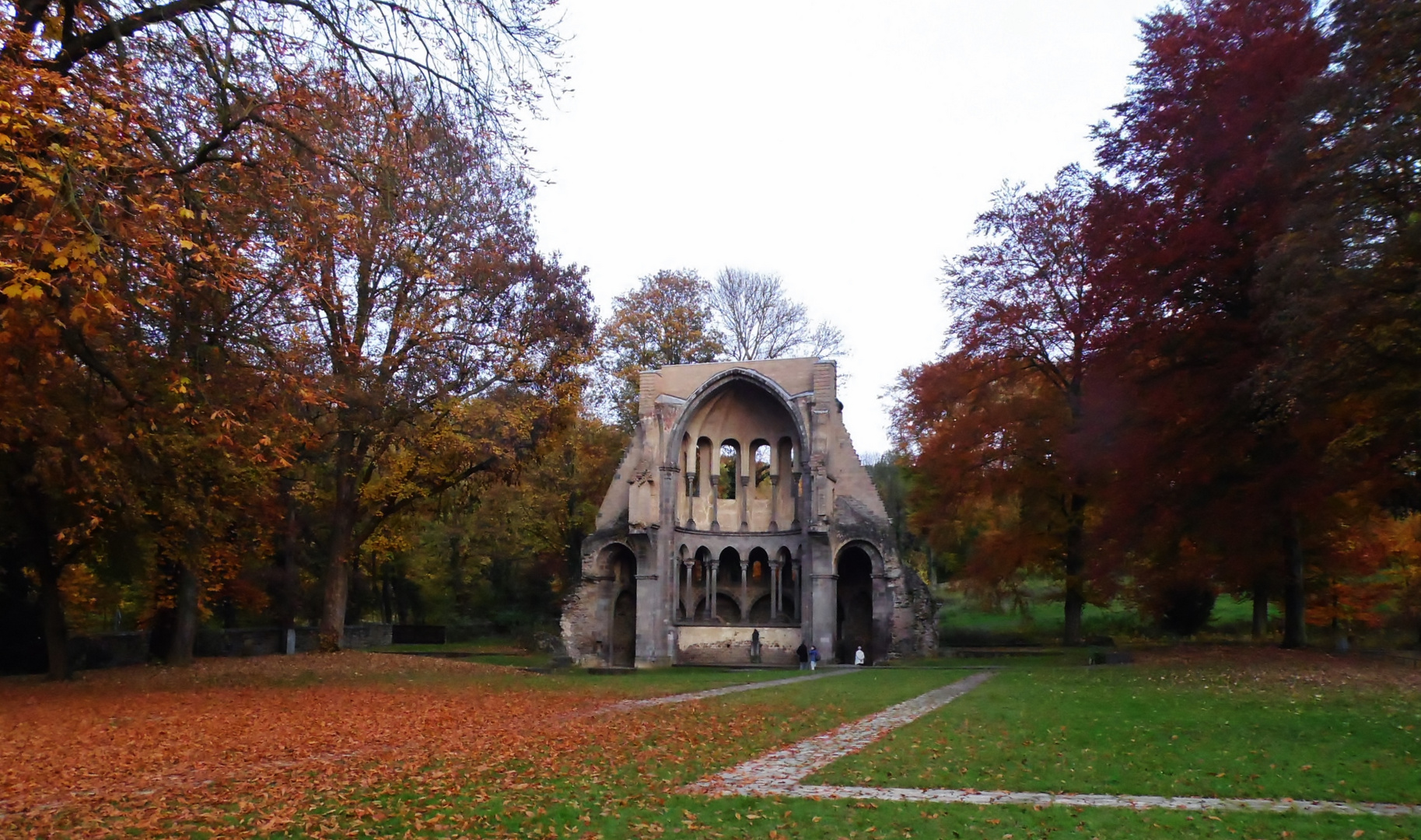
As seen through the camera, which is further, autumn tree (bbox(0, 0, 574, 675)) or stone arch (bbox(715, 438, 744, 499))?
stone arch (bbox(715, 438, 744, 499))

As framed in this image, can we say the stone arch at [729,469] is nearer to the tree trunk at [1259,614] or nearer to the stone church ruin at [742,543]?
the stone church ruin at [742,543]

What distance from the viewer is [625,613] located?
1437 inches

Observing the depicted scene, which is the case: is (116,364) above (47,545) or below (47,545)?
above

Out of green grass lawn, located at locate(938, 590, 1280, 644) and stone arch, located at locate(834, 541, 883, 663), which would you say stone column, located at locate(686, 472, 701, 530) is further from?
green grass lawn, located at locate(938, 590, 1280, 644)

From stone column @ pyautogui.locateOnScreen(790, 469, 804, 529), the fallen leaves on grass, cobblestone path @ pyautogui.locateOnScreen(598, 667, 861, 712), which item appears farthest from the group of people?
the fallen leaves on grass

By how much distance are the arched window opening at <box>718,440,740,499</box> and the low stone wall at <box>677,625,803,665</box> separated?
5.56 metres

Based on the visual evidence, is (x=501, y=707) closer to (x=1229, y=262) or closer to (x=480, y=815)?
(x=480, y=815)

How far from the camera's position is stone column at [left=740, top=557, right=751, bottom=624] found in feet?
119

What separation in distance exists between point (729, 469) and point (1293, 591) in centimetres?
2520

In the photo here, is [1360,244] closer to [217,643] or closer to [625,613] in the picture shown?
[625,613]

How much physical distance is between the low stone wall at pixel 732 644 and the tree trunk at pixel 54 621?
1861 centimetres

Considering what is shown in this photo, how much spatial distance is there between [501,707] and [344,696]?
10.1ft

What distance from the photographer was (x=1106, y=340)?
24047 mm

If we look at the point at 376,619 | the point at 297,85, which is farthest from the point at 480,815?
the point at 376,619
